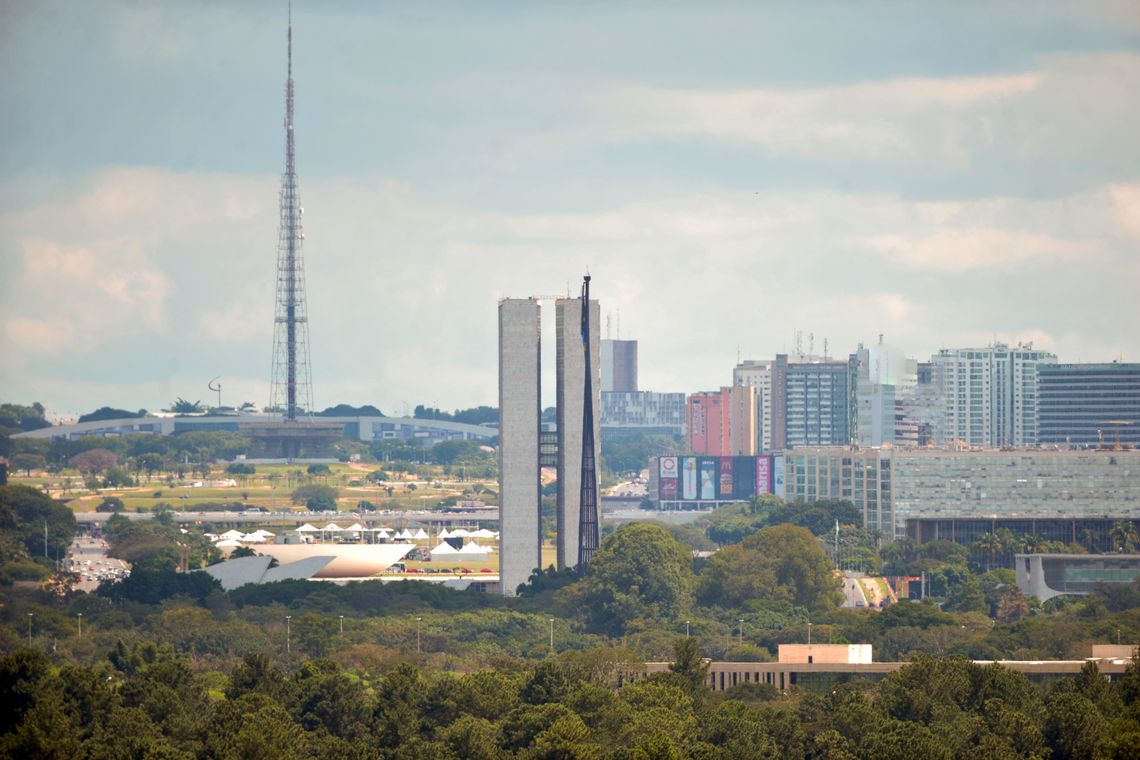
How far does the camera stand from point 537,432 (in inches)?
5650

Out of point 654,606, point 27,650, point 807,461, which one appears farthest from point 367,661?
point 807,461

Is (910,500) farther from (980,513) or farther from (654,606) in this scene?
(654,606)

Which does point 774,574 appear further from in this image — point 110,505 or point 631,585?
point 110,505

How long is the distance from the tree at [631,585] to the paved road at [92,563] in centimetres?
2606

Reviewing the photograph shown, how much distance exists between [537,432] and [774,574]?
57.1 feet

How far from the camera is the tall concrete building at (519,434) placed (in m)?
142

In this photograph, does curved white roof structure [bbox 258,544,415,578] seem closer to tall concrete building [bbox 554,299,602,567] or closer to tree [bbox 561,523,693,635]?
tall concrete building [bbox 554,299,602,567]

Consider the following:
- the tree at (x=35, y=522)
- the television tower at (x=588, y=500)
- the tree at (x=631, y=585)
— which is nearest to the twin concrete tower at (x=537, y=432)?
the television tower at (x=588, y=500)

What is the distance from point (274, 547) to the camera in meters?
146

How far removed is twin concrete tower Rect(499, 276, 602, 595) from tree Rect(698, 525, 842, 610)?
833 centimetres

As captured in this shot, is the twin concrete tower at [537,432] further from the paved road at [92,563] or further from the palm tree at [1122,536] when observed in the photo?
the palm tree at [1122,536]

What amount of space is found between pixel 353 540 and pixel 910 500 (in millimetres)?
37641

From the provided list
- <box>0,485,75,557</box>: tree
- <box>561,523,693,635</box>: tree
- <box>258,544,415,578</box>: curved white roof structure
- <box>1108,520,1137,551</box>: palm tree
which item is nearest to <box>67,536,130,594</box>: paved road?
<box>0,485,75,557</box>: tree

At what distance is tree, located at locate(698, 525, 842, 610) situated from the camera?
131625 mm
